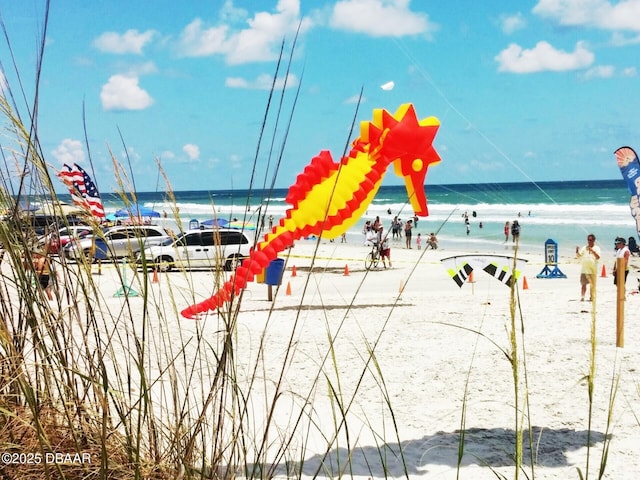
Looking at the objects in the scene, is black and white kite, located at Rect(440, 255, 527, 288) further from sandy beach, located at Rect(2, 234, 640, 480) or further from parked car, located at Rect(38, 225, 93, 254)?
parked car, located at Rect(38, 225, 93, 254)

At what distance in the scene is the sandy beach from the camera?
3.12 m

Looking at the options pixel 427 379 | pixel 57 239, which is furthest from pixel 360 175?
pixel 57 239

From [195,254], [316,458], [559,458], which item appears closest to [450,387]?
[559,458]

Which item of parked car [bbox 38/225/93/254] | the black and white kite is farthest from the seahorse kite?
parked car [bbox 38/225/93/254]

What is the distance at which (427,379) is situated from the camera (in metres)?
6.61

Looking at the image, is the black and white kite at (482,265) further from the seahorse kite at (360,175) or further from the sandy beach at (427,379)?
the seahorse kite at (360,175)

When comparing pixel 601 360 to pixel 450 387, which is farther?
pixel 601 360

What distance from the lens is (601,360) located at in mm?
7277

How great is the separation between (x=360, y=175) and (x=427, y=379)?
2751 millimetres

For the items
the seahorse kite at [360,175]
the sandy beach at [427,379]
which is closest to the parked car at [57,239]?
the sandy beach at [427,379]

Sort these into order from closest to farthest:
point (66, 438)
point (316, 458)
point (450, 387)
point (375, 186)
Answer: point (66, 438)
point (316, 458)
point (450, 387)
point (375, 186)

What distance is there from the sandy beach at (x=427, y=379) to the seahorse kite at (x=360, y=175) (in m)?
0.60

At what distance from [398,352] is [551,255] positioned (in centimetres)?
1187

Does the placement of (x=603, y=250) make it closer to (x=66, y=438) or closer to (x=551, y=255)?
(x=551, y=255)
